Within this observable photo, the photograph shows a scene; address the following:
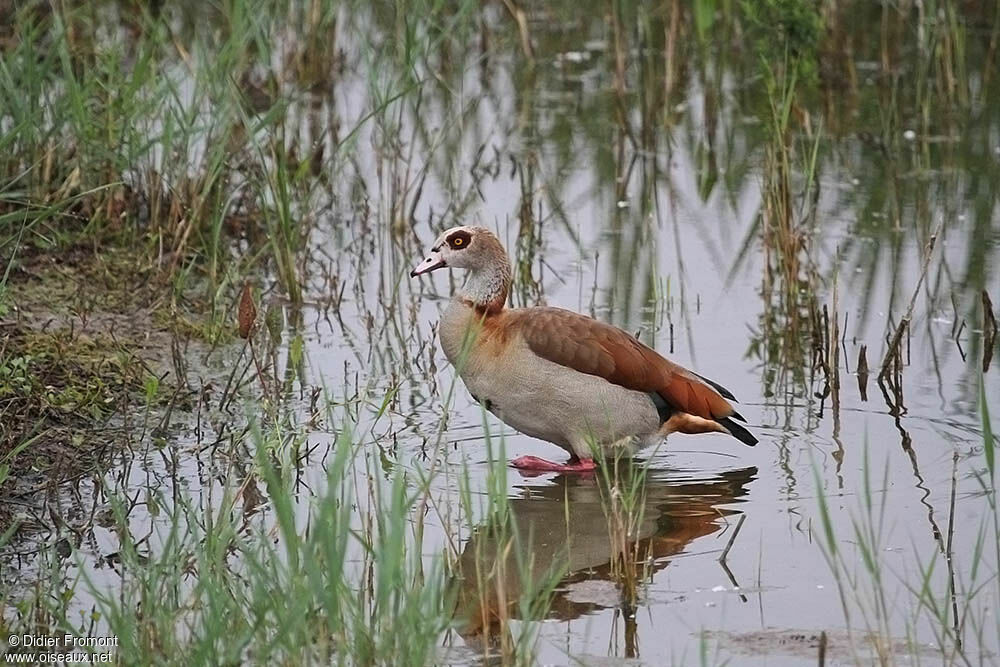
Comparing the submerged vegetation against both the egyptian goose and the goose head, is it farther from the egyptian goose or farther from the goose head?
the goose head

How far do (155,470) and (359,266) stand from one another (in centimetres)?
273

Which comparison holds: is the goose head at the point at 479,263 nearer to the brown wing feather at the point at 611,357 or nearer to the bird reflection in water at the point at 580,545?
the brown wing feather at the point at 611,357

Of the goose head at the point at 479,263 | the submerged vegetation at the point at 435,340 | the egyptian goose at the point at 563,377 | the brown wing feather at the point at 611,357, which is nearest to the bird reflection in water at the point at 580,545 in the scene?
the submerged vegetation at the point at 435,340

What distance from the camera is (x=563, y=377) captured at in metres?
6.13

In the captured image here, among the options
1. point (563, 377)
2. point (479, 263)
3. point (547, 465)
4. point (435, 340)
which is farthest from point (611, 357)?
point (435, 340)

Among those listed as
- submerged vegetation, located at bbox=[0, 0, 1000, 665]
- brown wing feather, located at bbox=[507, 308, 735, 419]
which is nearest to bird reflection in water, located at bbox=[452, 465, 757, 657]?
submerged vegetation, located at bbox=[0, 0, 1000, 665]

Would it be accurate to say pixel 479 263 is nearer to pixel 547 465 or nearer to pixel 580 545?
pixel 547 465

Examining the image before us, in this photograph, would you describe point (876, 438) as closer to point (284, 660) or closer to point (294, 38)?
point (284, 660)

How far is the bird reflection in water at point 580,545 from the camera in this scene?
A: 15.3 feet

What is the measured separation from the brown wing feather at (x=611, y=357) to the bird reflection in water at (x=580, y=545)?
272mm

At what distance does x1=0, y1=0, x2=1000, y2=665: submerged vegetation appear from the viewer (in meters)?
4.63

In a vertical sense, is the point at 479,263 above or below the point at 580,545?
above

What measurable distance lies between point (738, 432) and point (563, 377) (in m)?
0.69

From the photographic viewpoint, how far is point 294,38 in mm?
11266
